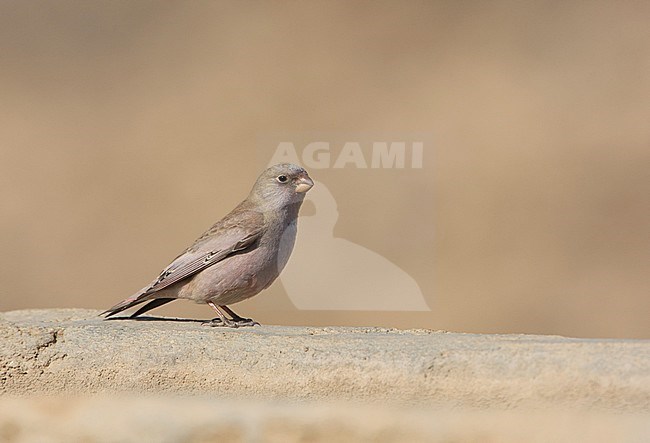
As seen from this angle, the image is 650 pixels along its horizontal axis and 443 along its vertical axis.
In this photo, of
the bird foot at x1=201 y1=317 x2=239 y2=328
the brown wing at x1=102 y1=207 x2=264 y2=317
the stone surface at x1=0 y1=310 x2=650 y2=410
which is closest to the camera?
the stone surface at x1=0 y1=310 x2=650 y2=410

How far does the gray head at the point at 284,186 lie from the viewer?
2.60 metres

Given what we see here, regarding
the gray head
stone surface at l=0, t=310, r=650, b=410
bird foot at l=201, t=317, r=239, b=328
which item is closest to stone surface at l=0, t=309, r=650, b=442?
stone surface at l=0, t=310, r=650, b=410

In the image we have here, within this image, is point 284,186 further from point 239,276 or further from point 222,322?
point 222,322

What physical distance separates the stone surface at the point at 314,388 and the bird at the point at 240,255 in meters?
0.43

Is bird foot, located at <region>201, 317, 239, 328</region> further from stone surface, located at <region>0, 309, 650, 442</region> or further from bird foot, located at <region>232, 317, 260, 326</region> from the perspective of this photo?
stone surface, located at <region>0, 309, 650, 442</region>

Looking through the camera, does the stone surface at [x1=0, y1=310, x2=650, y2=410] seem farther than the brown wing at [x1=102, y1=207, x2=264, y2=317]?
No

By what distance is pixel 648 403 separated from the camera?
187 centimetres

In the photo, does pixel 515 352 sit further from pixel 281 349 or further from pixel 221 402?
pixel 221 402

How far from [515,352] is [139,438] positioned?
79cm

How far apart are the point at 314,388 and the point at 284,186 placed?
79 cm

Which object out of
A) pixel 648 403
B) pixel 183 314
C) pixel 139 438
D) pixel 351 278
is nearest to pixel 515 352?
pixel 648 403

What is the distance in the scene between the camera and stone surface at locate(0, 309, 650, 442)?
6.24 ft

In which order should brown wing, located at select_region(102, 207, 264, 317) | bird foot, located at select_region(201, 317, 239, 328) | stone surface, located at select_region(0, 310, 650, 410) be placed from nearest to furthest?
stone surface, located at select_region(0, 310, 650, 410) → bird foot, located at select_region(201, 317, 239, 328) → brown wing, located at select_region(102, 207, 264, 317)

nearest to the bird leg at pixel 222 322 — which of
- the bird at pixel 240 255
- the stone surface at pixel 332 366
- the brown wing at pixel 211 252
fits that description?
the bird at pixel 240 255
